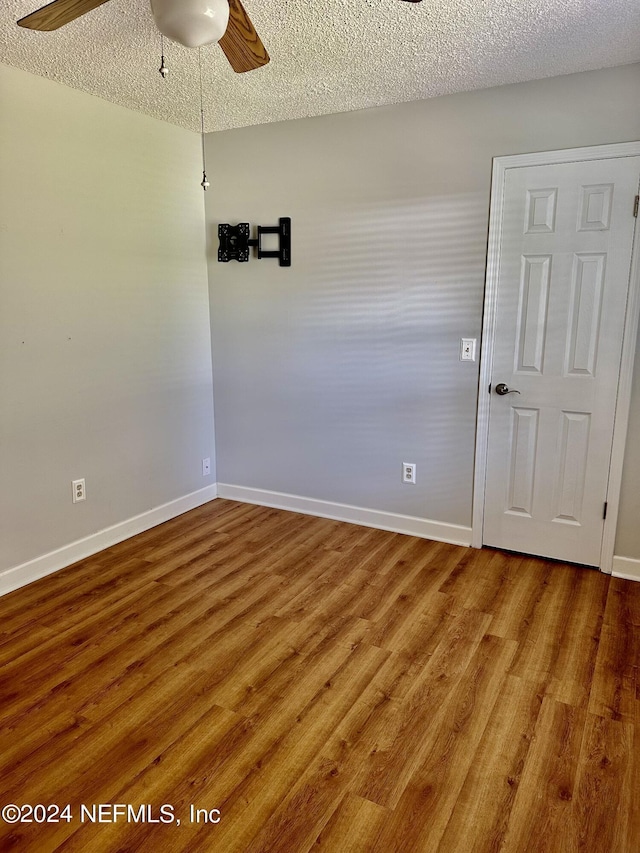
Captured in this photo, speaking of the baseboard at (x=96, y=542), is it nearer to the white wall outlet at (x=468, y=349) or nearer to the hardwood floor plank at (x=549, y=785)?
the white wall outlet at (x=468, y=349)

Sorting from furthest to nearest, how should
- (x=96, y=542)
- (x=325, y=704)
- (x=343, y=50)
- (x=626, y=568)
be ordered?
1. (x=96, y=542)
2. (x=626, y=568)
3. (x=343, y=50)
4. (x=325, y=704)

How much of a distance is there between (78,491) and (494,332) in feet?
8.10

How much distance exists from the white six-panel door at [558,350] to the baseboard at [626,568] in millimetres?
98

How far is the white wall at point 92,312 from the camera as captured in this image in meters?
2.75

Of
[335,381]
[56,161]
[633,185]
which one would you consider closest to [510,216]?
[633,185]

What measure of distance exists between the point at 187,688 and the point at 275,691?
33cm

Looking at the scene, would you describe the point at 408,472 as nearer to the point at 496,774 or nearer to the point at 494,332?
the point at 494,332

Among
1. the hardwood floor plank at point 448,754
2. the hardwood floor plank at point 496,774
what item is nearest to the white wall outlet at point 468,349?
the hardwood floor plank at point 448,754

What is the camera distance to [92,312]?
3.12 m

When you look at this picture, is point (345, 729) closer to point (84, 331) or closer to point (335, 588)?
point (335, 588)

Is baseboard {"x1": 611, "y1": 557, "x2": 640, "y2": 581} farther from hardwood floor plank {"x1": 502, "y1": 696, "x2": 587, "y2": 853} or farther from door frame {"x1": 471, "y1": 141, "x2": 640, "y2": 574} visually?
hardwood floor plank {"x1": 502, "y1": 696, "x2": 587, "y2": 853}

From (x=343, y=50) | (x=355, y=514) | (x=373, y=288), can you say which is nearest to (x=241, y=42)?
(x=343, y=50)

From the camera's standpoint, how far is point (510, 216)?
2.95 meters

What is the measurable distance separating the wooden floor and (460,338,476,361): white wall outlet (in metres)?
1.14
